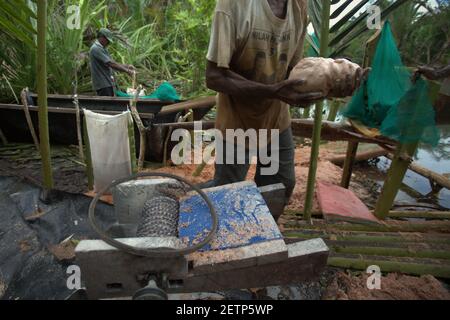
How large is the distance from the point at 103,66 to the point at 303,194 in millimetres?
4692

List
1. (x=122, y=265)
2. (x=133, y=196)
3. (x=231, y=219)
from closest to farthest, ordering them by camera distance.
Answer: (x=122, y=265) < (x=231, y=219) < (x=133, y=196)

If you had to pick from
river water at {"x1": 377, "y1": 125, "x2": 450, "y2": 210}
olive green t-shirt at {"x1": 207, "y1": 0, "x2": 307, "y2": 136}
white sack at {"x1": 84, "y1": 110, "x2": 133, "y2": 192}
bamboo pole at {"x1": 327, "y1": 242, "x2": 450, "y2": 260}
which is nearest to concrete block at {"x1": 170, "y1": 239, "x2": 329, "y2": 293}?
bamboo pole at {"x1": 327, "y1": 242, "x2": 450, "y2": 260}

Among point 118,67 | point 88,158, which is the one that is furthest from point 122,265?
point 118,67

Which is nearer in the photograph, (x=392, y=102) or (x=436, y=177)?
(x=392, y=102)

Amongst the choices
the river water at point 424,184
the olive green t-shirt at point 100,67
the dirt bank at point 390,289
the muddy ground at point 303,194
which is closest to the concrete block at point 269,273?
the muddy ground at point 303,194

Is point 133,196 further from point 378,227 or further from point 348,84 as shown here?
point 378,227

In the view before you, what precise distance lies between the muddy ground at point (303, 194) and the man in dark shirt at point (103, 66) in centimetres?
167

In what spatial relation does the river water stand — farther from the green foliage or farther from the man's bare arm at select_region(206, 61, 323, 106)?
the green foliage

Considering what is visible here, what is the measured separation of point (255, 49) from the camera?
7.15ft

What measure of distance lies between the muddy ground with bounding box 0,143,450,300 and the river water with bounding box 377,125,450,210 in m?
0.53

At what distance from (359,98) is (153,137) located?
3.02m

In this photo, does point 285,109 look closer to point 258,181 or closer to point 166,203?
point 258,181

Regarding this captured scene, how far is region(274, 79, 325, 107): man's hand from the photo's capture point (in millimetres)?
1967
